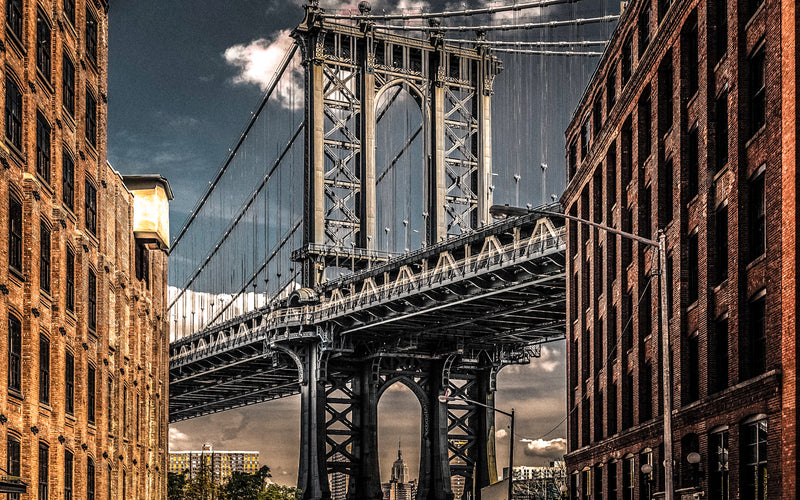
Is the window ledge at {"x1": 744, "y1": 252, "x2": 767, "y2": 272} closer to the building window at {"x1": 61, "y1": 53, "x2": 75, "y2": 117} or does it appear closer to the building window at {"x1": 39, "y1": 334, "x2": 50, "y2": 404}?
the building window at {"x1": 39, "y1": 334, "x2": 50, "y2": 404}

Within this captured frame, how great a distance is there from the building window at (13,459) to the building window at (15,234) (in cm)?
413

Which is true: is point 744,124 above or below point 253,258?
below

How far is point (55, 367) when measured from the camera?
34.9 meters

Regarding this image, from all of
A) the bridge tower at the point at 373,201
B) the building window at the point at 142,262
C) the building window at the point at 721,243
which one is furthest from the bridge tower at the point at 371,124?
the building window at the point at 721,243

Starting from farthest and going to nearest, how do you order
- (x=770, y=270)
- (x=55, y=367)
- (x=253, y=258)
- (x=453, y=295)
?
(x=253, y=258)
(x=453, y=295)
(x=55, y=367)
(x=770, y=270)

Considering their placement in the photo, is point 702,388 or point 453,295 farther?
point 453,295

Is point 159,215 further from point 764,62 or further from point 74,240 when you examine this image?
point 764,62

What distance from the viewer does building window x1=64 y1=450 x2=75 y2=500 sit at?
121 ft

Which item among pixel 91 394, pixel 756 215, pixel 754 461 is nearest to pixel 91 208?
pixel 91 394

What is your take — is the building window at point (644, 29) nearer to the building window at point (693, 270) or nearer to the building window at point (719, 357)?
the building window at point (693, 270)

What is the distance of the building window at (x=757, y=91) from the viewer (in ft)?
92.9

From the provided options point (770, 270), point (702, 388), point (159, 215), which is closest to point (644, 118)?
point (702, 388)

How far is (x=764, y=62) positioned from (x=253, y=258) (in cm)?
9941

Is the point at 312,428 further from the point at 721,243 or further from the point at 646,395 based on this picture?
the point at 721,243
